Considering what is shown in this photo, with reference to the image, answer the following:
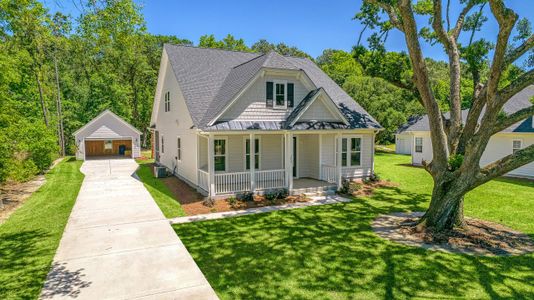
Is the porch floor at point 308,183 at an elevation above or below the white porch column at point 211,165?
below

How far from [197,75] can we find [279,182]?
24.0 ft

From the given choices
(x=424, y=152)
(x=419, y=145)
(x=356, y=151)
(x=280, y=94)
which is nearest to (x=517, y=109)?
(x=424, y=152)

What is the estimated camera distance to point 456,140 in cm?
1007

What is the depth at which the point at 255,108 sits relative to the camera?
14.3 m

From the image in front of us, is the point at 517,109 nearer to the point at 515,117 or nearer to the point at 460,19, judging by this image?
the point at 460,19

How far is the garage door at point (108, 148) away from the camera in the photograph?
31409 millimetres

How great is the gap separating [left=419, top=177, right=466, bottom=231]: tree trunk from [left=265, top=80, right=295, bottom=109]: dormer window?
7521 millimetres

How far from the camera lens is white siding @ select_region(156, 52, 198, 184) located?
15531 millimetres

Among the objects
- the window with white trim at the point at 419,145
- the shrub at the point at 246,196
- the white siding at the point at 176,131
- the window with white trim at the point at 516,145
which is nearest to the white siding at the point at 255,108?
the white siding at the point at 176,131

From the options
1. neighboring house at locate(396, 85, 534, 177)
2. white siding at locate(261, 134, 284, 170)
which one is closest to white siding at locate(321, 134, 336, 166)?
white siding at locate(261, 134, 284, 170)

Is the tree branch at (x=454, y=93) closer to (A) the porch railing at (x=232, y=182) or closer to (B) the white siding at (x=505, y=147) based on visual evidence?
(A) the porch railing at (x=232, y=182)

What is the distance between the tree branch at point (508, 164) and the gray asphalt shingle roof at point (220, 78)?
7.41 m

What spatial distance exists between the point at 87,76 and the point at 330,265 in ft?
151

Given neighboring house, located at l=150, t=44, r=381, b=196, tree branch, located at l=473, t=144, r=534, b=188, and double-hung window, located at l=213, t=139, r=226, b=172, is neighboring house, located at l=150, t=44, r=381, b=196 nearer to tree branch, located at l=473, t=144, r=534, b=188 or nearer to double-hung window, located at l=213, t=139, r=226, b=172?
double-hung window, located at l=213, t=139, r=226, b=172
